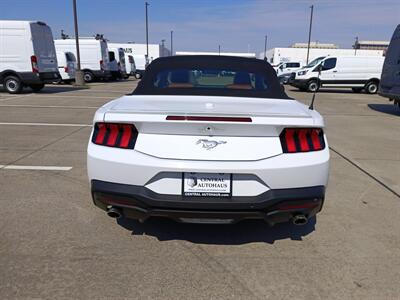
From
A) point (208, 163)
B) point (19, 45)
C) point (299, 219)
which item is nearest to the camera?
point (208, 163)

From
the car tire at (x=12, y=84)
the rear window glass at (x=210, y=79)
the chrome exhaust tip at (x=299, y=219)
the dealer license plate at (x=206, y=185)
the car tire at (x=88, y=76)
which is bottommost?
the car tire at (x=88, y=76)

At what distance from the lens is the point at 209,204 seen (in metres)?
2.57

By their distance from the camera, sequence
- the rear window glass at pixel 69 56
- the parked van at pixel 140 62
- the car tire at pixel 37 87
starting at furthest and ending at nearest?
1. the parked van at pixel 140 62
2. the rear window glass at pixel 69 56
3. the car tire at pixel 37 87

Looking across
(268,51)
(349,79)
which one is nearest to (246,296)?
(349,79)

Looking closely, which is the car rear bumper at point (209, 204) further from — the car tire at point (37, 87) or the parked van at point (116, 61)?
the parked van at point (116, 61)

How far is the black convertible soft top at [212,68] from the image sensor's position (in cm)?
359

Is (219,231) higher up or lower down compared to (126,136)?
lower down

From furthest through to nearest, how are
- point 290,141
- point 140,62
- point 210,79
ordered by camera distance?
point 140,62
point 210,79
point 290,141

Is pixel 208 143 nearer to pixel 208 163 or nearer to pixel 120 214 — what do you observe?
pixel 208 163

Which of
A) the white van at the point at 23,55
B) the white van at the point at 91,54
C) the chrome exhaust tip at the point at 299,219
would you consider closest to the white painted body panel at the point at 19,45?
the white van at the point at 23,55

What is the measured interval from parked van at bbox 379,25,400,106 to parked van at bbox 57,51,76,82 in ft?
56.0

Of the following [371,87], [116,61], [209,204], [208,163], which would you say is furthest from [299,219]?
[116,61]

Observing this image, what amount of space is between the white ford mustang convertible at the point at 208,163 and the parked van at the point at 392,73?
10036 mm

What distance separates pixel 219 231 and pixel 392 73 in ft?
34.9
